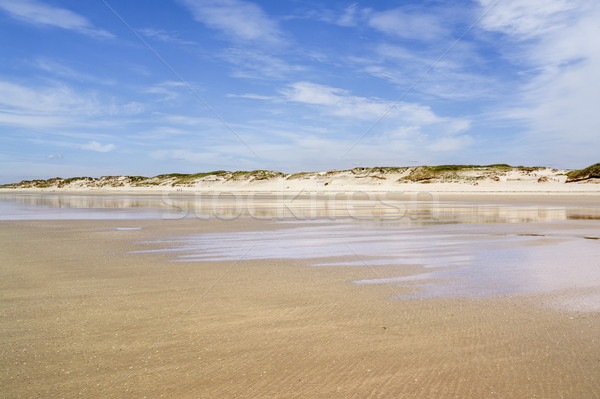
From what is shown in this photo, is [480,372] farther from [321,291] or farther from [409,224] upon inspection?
[409,224]

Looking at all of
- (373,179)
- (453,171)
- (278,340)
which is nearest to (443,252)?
(278,340)

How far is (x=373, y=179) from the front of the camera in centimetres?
6456

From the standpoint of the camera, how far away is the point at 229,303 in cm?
472

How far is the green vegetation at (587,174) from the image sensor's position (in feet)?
140

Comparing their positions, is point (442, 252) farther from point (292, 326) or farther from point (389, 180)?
point (389, 180)

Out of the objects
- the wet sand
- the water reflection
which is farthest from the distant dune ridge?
the wet sand

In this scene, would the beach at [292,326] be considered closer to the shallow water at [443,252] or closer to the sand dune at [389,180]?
the shallow water at [443,252]

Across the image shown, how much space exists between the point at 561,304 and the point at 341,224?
31.1ft

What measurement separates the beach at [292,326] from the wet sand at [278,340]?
1 cm

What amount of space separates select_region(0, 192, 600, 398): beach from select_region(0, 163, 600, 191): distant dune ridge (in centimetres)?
4265

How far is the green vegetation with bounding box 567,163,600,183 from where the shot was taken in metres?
42.8

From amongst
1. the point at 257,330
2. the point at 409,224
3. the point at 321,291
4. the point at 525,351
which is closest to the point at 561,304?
the point at 525,351

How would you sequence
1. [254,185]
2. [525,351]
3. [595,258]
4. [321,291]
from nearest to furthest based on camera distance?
[525,351] < [321,291] < [595,258] < [254,185]

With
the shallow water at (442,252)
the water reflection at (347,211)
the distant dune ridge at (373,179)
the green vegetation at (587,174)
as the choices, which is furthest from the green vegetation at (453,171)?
the shallow water at (442,252)
